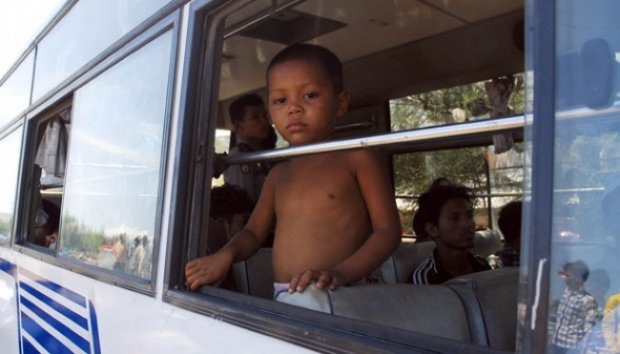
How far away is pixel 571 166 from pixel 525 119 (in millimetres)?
94

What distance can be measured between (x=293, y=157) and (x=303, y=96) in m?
0.37

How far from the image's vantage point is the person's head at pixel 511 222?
2867mm

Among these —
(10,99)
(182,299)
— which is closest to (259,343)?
(182,299)

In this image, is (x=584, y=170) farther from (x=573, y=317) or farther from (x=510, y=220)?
(x=510, y=220)

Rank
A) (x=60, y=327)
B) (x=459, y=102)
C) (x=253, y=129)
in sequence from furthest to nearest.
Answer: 1. (x=253, y=129)
2. (x=459, y=102)
3. (x=60, y=327)

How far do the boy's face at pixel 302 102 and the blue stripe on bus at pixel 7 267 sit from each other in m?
2.57

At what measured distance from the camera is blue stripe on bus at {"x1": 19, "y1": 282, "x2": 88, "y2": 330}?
2237mm

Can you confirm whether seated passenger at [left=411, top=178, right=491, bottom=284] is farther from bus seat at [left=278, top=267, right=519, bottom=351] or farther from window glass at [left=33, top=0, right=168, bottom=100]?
window glass at [left=33, top=0, right=168, bottom=100]

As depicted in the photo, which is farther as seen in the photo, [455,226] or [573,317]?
[455,226]

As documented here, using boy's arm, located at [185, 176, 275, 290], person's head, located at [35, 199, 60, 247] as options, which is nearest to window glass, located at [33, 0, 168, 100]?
boy's arm, located at [185, 176, 275, 290]

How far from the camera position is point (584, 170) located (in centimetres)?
83

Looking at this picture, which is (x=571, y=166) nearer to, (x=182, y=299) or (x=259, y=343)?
(x=259, y=343)

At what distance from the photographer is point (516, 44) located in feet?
10.2

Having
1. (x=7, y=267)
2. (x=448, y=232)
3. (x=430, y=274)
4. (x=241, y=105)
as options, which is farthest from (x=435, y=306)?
(x=7, y=267)
